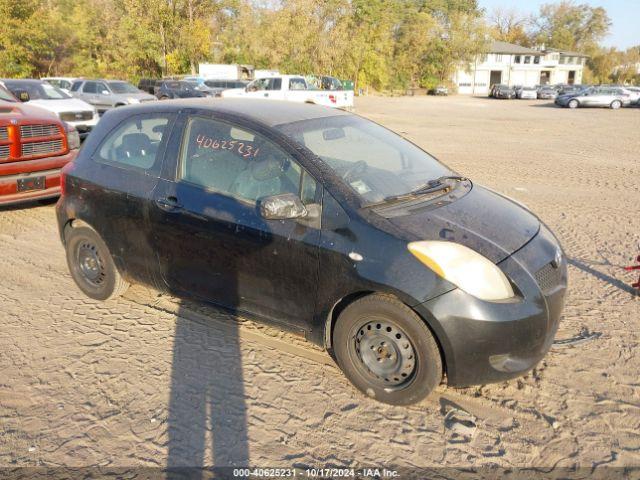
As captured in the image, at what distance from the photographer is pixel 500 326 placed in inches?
111

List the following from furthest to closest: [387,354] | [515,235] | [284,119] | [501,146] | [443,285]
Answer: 1. [501,146]
2. [284,119]
3. [515,235]
4. [387,354]
5. [443,285]

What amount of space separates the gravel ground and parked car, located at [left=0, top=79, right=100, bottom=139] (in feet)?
30.4

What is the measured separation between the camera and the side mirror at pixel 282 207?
10.1ft

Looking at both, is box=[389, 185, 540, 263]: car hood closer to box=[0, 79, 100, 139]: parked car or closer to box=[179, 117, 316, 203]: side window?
box=[179, 117, 316, 203]: side window

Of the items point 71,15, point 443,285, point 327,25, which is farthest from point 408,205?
point 71,15

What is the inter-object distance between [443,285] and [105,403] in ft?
7.02

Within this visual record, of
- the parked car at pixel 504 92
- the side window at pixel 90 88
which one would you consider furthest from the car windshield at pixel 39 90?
the parked car at pixel 504 92

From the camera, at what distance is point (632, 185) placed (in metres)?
9.23

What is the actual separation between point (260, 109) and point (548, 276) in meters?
2.32

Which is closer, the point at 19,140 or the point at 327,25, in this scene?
the point at 19,140

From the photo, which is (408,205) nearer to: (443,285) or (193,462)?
(443,285)

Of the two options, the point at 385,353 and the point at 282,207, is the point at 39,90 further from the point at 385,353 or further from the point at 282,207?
the point at 385,353

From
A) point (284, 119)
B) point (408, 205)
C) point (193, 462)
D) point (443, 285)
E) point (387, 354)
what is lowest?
point (193, 462)

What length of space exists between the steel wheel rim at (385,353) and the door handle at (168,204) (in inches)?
62.9
